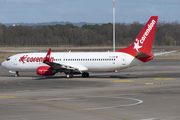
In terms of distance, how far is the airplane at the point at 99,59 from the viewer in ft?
133

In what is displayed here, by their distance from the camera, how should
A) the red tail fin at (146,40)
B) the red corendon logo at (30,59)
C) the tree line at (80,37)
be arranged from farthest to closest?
the tree line at (80,37)
the red corendon logo at (30,59)
the red tail fin at (146,40)

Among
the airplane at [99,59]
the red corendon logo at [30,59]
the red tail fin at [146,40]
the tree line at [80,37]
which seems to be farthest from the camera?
the tree line at [80,37]

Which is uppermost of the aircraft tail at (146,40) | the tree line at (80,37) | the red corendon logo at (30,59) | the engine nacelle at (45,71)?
the tree line at (80,37)

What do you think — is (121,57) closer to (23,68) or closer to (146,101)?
(23,68)

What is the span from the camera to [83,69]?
42.2 m

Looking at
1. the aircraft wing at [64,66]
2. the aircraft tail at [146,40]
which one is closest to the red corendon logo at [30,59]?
the aircraft wing at [64,66]

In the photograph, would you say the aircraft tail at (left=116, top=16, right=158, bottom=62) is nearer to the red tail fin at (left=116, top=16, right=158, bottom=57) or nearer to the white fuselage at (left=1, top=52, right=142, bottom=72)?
the red tail fin at (left=116, top=16, right=158, bottom=57)

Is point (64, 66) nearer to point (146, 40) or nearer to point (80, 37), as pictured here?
point (146, 40)

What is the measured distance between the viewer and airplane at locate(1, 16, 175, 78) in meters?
40.5

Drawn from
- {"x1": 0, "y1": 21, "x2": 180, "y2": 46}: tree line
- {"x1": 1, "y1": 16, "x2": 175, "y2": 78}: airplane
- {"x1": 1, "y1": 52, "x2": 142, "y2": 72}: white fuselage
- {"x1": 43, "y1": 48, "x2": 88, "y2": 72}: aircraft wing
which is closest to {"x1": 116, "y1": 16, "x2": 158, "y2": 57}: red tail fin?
{"x1": 1, "y1": 16, "x2": 175, "y2": 78}: airplane

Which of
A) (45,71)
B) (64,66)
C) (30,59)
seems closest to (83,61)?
(64,66)

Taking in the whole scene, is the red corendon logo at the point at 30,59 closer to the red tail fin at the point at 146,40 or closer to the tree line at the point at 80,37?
the red tail fin at the point at 146,40

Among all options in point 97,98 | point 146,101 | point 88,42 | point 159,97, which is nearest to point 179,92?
point 159,97

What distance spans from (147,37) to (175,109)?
2319cm
